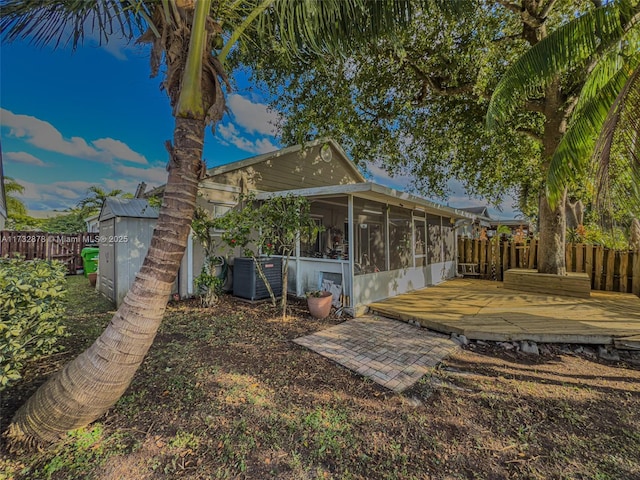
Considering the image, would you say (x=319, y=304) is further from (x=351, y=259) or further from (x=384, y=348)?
(x=384, y=348)

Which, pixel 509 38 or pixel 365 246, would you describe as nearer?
pixel 365 246

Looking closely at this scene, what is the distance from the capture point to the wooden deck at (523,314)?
4.59m

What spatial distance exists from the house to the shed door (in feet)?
6.22

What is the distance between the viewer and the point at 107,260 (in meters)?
7.12

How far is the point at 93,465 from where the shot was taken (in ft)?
6.89

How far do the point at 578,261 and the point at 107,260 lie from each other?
13834 mm

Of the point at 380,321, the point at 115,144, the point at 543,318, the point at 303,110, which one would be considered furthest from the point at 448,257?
the point at 115,144

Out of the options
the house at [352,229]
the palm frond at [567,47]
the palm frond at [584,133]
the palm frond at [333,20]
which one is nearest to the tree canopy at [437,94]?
the palm frond at [567,47]

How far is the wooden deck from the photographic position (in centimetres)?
459

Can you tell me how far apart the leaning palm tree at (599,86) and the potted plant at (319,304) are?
15.2 ft

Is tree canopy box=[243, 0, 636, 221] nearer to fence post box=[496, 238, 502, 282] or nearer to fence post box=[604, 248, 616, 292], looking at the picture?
fence post box=[496, 238, 502, 282]

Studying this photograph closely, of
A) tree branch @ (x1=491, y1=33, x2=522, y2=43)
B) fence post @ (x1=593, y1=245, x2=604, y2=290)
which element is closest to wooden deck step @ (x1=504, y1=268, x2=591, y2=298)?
fence post @ (x1=593, y1=245, x2=604, y2=290)

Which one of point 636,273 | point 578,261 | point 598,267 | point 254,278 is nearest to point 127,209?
point 254,278

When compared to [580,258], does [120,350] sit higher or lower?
lower
